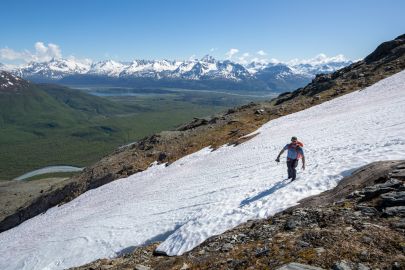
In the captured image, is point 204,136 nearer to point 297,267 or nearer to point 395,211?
point 395,211

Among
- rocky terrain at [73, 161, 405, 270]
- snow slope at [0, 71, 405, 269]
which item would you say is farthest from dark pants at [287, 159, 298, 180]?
rocky terrain at [73, 161, 405, 270]

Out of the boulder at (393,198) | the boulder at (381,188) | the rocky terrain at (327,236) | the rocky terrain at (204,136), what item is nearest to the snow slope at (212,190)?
the rocky terrain at (327,236)

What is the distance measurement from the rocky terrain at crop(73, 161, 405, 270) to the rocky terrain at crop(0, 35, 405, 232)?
97.7 feet

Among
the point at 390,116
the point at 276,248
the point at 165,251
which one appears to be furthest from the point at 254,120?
the point at 276,248

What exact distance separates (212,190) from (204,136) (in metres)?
31.0

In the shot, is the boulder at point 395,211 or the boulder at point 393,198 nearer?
the boulder at point 395,211

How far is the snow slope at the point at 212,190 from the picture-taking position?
19094 millimetres

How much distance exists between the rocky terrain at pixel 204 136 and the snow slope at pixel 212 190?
5.13 metres

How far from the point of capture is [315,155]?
26609mm

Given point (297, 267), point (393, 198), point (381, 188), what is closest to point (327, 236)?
point (297, 267)

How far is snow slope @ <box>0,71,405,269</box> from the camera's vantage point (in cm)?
1909

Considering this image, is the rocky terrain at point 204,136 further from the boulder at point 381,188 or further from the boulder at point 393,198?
the boulder at point 393,198

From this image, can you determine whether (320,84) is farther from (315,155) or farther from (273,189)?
(273,189)

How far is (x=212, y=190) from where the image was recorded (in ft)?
87.0
